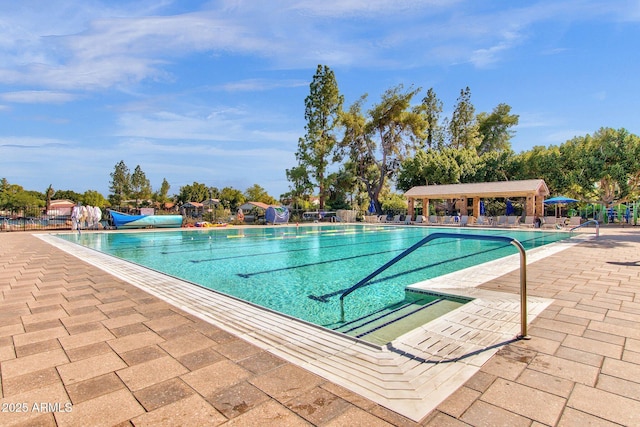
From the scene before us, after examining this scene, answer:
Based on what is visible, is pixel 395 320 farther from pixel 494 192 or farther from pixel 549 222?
pixel 494 192

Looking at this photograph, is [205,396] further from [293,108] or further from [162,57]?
[293,108]

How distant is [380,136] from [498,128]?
15.6 meters

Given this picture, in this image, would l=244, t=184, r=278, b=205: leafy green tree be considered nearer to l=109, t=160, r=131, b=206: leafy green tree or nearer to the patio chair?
l=109, t=160, r=131, b=206: leafy green tree

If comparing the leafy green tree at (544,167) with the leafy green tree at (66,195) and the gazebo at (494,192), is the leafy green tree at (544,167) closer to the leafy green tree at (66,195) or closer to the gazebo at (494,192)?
the gazebo at (494,192)

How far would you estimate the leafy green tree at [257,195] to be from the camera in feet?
198

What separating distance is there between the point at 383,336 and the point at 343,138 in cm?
2980

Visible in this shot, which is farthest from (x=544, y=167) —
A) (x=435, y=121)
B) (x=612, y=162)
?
(x=435, y=121)

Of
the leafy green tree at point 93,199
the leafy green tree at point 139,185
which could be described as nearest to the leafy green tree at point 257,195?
the leafy green tree at point 139,185

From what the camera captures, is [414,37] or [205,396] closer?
[205,396]

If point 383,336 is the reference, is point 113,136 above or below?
above

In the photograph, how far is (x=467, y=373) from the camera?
82.7 inches

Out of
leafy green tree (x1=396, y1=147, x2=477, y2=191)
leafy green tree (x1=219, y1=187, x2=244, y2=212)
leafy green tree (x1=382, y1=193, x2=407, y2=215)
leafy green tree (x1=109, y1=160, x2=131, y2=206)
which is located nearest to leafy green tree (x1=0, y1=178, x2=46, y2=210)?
leafy green tree (x1=109, y1=160, x2=131, y2=206)

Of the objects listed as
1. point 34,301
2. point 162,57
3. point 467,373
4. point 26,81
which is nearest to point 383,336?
point 467,373

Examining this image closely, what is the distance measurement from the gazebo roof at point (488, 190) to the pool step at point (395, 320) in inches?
753
